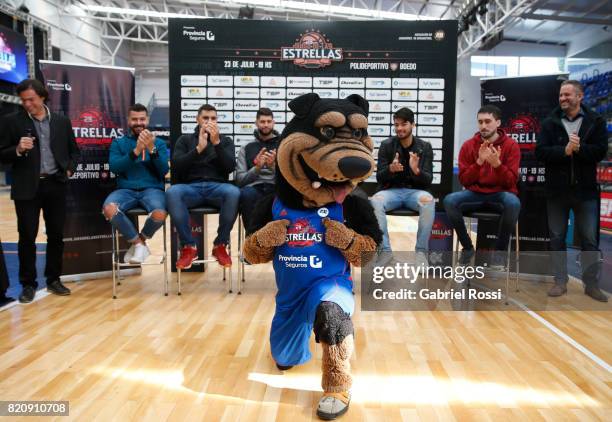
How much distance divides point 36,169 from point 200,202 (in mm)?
1225

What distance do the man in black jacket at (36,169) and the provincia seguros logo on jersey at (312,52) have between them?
2.06 m

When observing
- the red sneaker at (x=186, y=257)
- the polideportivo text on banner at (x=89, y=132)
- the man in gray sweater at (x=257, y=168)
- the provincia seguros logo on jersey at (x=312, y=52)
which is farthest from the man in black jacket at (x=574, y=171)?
the polideportivo text on banner at (x=89, y=132)

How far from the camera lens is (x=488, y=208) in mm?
4051

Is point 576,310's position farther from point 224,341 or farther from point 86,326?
point 86,326

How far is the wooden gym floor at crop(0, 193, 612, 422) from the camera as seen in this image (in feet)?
7.16

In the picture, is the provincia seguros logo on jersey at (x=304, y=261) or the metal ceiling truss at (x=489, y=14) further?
the metal ceiling truss at (x=489, y=14)

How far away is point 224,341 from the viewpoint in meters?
3.05

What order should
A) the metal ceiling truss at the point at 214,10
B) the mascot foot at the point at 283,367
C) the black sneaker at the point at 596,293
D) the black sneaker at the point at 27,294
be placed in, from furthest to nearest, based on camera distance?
the metal ceiling truss at the point at 214,10 < the black sneaker at the point at 596,293 < the black sneaker at the point at 27,294 < the mascot foot at the point at 283,367

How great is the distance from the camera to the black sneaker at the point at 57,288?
4.06 m

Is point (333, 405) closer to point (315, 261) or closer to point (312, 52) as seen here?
point (315, 261)

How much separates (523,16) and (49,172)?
10693mm

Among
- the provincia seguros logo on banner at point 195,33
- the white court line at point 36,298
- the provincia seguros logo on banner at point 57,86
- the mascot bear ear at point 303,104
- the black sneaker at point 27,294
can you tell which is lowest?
the white court line at point 36,298

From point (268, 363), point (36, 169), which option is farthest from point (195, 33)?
point (268, 363)

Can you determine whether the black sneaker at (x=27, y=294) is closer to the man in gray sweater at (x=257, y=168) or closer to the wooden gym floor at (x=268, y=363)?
the wooden gym floor at (x=268, y=363)
